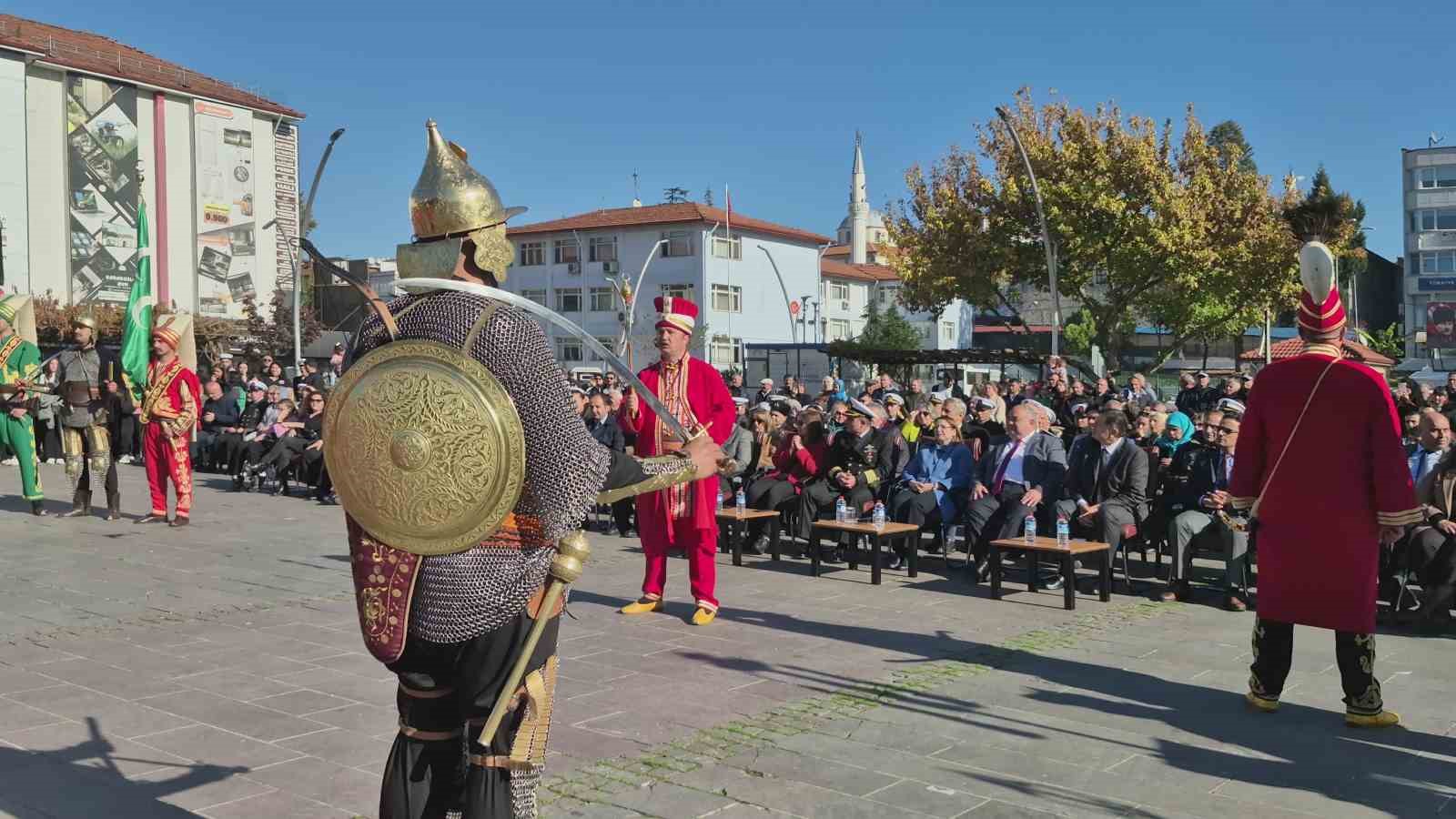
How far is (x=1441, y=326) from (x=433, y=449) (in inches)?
3139

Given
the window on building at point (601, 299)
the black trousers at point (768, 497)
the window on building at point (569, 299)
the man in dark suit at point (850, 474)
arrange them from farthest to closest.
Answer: the window on building at point (569, 299) → the window on building at point (601, 299) → the black trousers at point (768, 497) → the man in dark suit at point (850, 474)

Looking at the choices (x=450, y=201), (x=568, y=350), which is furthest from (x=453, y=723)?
(x=568, y=350)

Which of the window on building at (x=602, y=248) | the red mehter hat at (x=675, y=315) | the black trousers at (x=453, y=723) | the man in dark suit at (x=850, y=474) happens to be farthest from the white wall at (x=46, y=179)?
the black trousers at (x=453, y=723)

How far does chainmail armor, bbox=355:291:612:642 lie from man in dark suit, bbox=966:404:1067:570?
767 centimetres

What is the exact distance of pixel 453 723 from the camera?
3383 millimetres

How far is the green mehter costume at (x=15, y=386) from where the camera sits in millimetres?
13273

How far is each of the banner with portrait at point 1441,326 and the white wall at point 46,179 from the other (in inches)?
2698

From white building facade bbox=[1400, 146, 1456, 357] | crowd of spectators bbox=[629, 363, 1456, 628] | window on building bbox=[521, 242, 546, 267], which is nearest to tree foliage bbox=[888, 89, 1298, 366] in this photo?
crowd of spectators bbox=[629, 363, 1456, 628]

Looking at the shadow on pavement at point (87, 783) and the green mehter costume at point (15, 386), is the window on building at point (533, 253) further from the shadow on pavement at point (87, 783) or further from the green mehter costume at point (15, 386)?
the shadow on pavement at point (87, 783)

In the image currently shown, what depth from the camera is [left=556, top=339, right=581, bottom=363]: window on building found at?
64250 millimetres

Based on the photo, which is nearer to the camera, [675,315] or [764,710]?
[764,710]

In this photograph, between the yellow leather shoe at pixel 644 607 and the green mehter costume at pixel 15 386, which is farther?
the green mehter costume at pixel 15 386

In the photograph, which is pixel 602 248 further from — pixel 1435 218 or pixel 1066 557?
pixel 1066 557

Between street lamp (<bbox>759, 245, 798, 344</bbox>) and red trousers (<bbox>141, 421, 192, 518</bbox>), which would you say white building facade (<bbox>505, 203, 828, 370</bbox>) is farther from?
red trousers (<bbox>141, 421, 192, 518</bbox>)
